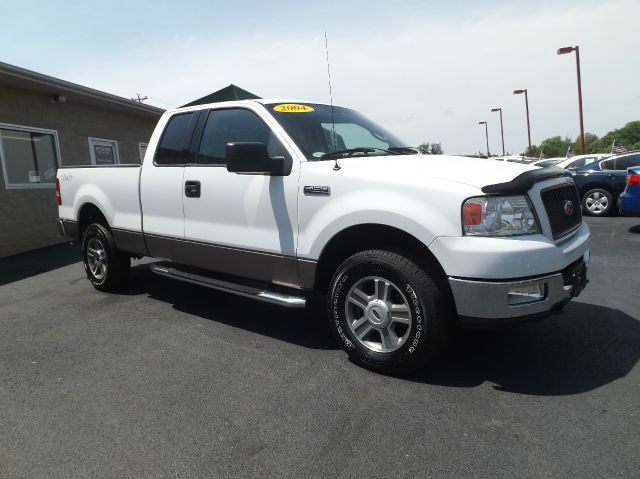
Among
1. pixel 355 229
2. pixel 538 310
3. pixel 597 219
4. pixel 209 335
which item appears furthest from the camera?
pixel 597 219

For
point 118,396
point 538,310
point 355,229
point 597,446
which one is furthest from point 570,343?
point 118,396

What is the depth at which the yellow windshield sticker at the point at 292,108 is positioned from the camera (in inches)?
151

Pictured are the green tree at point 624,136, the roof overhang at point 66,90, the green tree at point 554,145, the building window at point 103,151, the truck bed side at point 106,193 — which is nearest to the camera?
the truck bed side at point 106,193

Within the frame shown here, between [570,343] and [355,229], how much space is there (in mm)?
1923

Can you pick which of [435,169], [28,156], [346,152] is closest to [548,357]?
[435,169]

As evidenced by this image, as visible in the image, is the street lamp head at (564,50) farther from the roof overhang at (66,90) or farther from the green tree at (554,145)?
the green tree at (554,145)

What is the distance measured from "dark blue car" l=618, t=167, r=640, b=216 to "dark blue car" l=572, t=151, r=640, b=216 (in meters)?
2.74

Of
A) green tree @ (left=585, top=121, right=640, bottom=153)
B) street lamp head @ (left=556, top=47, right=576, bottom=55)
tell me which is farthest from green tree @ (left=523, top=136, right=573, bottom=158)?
street lamp head @ (left=556, top=47, right=576, bottom=55)

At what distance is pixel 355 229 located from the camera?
10.3 ft

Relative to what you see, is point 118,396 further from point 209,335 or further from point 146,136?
point 146,136

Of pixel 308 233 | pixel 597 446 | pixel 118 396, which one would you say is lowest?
pixel 597 446

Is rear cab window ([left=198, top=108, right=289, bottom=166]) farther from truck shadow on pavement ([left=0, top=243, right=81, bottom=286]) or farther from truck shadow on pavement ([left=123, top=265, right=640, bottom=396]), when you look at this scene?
truck shadow on pavement ([left=0, top=243, right=81, bottom=286])

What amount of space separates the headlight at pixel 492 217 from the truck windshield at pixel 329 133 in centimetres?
122

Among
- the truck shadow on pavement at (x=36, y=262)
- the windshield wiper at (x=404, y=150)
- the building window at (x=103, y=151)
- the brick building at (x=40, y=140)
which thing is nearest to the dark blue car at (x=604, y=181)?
the windshield wiper at (x=404, y=150)
